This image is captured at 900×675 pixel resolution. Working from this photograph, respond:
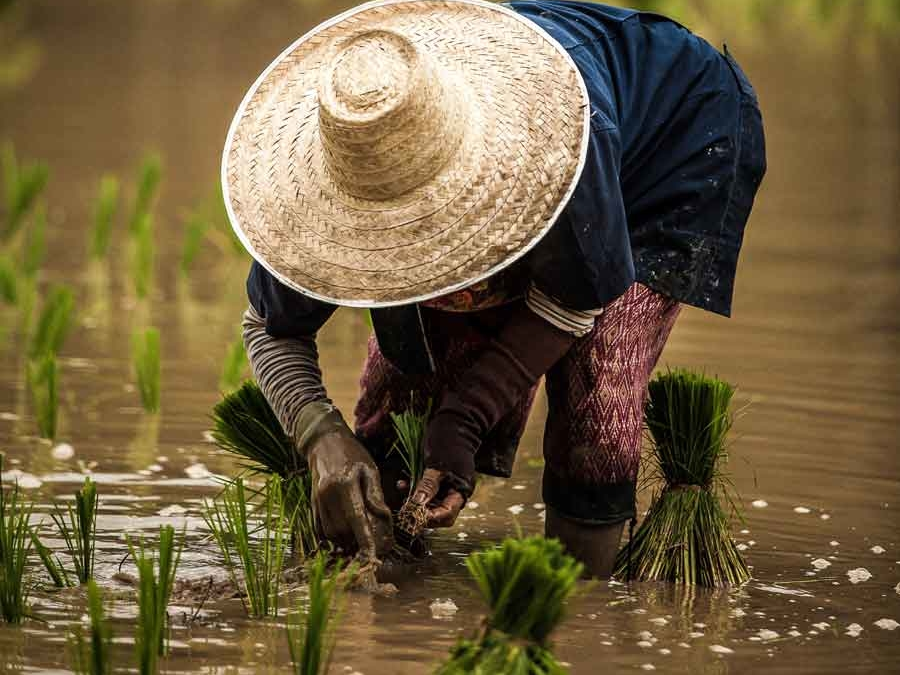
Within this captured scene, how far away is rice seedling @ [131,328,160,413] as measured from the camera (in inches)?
185

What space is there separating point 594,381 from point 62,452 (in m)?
1.71

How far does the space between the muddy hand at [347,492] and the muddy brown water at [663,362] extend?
0.17m

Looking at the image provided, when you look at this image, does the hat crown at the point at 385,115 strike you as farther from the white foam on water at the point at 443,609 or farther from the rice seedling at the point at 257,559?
the white foam on water at the point at 443,609

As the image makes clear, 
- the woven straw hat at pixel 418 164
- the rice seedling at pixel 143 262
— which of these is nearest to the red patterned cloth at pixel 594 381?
the woven straw hat at pixel 418 164

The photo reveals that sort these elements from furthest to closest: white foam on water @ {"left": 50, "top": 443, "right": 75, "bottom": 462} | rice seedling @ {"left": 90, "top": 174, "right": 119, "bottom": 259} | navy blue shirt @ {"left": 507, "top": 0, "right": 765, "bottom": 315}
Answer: rice seedling @ {"left": 90, "top": 174, "right": 119, "bottom": 259} < white foam on water @ {"left": 50, "top": 443, "right": 75, "bottom": 462} < navy blue shirt @ {"left": 507, "top": 0, "right": 765, "bottom": 315}

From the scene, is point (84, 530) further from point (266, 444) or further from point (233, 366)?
point (233, 366)

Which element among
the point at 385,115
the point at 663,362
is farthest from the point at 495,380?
the point at 663,362

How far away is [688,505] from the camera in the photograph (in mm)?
3551

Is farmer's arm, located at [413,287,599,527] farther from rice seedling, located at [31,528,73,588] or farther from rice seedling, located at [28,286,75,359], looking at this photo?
rice seedling, located at [28,286,75,359]

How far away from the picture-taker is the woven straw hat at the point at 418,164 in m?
2.77

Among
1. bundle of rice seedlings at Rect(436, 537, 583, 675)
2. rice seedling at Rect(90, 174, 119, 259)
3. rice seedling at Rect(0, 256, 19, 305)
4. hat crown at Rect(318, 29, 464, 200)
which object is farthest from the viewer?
rice seedling at Rect(90, 174, 119, 259)

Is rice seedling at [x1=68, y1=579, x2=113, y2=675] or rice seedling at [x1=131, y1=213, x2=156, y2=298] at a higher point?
rice seedling at [x1=131, y1=213, x2=156, y2=298]

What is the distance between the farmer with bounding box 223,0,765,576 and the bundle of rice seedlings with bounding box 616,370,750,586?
14cm

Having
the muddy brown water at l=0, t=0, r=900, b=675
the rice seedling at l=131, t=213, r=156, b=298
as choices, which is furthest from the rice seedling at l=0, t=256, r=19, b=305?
the rice seedling at l=131, t=213, r=156, b=298
